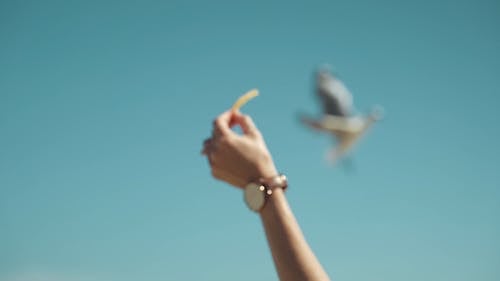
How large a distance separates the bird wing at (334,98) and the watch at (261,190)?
1319 millimetres

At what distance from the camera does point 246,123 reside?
10.5 ft

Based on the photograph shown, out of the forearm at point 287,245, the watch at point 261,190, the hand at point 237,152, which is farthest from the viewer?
the hand at point 237,152

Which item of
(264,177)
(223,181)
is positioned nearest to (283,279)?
(264,177)

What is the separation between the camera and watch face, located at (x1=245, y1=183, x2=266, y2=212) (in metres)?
2.82

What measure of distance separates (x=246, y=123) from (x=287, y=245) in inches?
35.4

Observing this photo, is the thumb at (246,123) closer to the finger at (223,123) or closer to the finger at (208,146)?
the finger at (223,123)

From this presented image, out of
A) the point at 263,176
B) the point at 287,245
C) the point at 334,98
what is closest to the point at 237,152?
the point at 263,176

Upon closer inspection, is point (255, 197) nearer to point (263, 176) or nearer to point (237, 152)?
point (263, 176)

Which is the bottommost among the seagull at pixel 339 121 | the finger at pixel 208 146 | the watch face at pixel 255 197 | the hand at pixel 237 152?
the seagull at pixel 339 121

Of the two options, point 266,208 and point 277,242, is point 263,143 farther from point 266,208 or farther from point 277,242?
point 277,242

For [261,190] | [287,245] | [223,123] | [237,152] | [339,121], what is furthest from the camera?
[223,123]

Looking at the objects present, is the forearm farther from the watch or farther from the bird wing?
the bird wing

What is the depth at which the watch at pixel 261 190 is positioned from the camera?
282cm

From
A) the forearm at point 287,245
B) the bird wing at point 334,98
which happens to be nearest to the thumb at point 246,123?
the forearm at point 287,245
